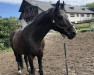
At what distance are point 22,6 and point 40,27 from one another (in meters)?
26.7

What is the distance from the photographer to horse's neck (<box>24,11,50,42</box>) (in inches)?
100

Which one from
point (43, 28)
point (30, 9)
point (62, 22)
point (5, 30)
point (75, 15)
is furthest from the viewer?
point (75, 15)

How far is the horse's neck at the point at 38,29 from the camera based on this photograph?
100 inches

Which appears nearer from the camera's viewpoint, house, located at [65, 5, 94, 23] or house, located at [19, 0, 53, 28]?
house, located at [19, 0, 53, 28]

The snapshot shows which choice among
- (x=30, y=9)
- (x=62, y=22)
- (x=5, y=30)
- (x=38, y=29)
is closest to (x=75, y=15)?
(x=30, y=9)

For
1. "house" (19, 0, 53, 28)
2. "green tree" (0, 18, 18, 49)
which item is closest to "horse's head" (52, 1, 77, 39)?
"green tree" (0, 18, 18, 49)

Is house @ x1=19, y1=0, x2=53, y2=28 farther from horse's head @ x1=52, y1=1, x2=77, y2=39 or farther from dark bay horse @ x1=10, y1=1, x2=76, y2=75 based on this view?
horse's head @ x1=52, y1=1, x2=77, y2=39

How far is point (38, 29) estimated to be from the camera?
8.71 ft

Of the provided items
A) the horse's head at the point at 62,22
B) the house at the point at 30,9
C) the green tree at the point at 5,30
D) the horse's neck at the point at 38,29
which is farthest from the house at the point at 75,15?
the horse's head at the point at 62,22

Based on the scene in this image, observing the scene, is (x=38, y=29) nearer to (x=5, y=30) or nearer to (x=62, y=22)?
(x=62, y=22)

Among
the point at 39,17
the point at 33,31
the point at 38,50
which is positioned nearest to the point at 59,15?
the point at 39,17

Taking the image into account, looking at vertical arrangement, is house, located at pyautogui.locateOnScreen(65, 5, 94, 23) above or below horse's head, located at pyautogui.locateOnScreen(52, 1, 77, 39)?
above

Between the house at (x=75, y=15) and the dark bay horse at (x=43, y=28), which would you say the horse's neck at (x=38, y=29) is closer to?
the dark bay horse at (x=43, y=28)

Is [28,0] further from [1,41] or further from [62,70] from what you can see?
[62,70]
